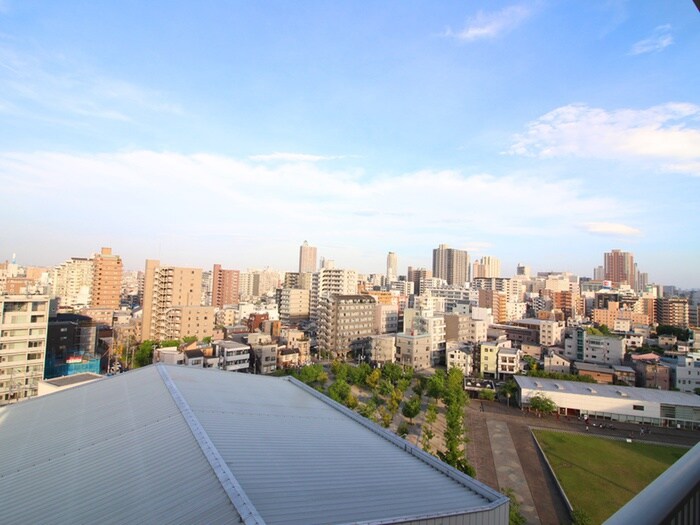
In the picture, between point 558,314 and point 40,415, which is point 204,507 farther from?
point 558,314

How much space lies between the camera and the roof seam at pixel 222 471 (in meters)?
2.50

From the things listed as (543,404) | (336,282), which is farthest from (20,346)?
(336,282)

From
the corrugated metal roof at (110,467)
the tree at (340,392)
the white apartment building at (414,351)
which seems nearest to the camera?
the corrugated metal roof at (110,467)

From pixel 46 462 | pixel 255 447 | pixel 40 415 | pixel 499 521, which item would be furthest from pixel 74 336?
pixel 499 521

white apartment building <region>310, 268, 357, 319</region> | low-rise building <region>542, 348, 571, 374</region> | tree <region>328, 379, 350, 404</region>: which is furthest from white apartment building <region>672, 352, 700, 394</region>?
white apartment building <region>310, 268, 357, 319</region>

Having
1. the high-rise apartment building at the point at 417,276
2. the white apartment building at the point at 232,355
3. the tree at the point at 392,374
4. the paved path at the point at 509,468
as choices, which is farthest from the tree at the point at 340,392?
the high-rise apartment building at the point at 417,276

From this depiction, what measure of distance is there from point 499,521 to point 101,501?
123 inches

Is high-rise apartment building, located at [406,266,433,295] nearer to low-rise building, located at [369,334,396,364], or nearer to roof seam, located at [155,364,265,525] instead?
low-rise building, located at [369,334,396,364]

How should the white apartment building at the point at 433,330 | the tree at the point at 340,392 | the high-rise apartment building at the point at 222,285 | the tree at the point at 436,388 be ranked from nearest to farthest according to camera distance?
the tree at the point at 340,392
the tree at the point at 436,388
the white apartment building at the point at 433,330
the high-rise apartment building at the point at 222,285

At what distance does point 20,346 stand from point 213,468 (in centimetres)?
1386

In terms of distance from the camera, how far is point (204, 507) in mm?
2641

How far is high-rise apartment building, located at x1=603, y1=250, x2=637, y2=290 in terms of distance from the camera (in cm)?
6862

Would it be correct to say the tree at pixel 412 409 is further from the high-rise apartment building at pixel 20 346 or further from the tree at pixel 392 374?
the high-rise apartment building at pixel 20 346

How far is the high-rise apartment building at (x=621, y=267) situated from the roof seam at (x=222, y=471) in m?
78.4
